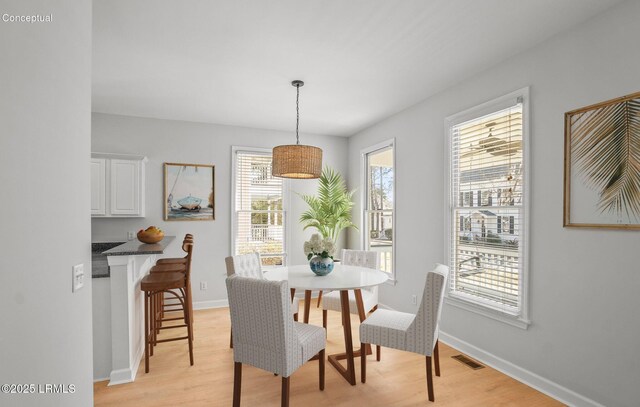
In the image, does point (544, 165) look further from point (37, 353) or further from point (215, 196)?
point (215, 196)

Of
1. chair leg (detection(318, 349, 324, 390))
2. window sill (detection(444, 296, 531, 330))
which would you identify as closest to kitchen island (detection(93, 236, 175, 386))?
chair leg (detection(318, 349, 324, 390))

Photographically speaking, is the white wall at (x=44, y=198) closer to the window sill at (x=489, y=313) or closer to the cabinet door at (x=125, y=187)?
the window sill at (x=489, y=313)

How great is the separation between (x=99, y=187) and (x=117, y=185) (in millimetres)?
188

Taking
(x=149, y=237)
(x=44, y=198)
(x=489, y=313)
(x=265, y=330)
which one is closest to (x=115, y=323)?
(x=149, y=237)

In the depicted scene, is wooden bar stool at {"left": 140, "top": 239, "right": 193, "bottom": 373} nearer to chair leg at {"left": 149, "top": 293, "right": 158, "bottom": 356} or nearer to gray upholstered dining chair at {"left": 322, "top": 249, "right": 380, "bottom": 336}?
chair leg at {"left": 149, "top": 293, "right": 158, "bottom": 356}

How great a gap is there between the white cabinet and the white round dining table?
2.25 m

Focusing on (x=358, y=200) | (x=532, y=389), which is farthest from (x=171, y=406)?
(x=358, y=200)

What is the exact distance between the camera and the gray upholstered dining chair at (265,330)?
197 centimetres

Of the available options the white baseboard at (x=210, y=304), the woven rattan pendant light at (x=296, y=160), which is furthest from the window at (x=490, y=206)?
the white baseboard at (x=210, y=304)

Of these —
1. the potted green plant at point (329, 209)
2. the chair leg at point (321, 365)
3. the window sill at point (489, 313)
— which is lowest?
the chair leg at point (321, 365)

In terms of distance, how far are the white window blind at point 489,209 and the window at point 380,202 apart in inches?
44.2

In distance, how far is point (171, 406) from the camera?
2.31 m

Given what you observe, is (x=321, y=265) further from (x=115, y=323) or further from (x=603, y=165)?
(x=603, y=165)

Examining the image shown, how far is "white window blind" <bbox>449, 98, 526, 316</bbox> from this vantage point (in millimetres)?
2723
